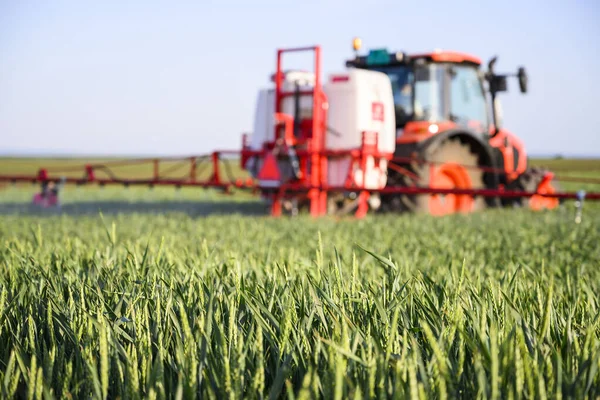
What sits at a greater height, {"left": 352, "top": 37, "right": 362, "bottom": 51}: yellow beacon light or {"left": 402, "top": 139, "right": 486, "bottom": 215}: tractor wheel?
{"left": 352, "top": 37, "right": 362, "bottom": 51}: yellow beacon light

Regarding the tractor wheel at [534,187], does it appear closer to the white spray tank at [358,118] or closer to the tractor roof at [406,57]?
the tractor roof at [406,57]

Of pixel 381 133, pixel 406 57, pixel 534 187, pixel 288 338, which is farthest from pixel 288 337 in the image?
pixel 534 187

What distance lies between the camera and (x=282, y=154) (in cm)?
825

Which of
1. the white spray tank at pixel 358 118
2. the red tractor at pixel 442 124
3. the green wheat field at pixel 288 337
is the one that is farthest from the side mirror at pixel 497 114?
the green wheat field at pixel 288 337

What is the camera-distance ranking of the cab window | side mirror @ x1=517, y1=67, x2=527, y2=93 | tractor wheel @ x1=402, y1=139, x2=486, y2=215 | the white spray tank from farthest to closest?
the cab window, side mirror @ x1=517, y1=67, x2=527, y2=93, tractor wheel @ x1=402, y1=139, x2=486, y2=215, the white spray tank

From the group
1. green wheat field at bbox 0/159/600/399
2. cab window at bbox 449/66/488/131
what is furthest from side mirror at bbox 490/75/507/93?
green wheat field at bbox 0/159/600/399

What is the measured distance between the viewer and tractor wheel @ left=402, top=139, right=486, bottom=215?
28.3 feet

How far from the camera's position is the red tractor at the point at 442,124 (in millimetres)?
8750

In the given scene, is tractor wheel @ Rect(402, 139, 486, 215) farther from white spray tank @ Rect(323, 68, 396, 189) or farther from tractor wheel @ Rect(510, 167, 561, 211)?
tractor wheel @ Rect(510, 167, 561, 211)

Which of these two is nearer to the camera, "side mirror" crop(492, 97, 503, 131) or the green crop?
the green crop

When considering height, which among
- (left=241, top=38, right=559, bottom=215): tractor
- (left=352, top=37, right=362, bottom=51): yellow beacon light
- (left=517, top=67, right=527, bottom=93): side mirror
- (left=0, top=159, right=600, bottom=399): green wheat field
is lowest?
(left=0, top=159, right=600, bottom=399): green wheat field

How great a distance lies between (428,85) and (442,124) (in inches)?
21.0

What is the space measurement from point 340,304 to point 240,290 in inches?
10.6

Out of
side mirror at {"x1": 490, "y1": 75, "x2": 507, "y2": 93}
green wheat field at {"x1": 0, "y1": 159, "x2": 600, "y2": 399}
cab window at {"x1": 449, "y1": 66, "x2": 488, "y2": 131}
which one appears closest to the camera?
green wheat field at {"x1": 0, "y1": 159, "x2": 600, "y2": 399}
